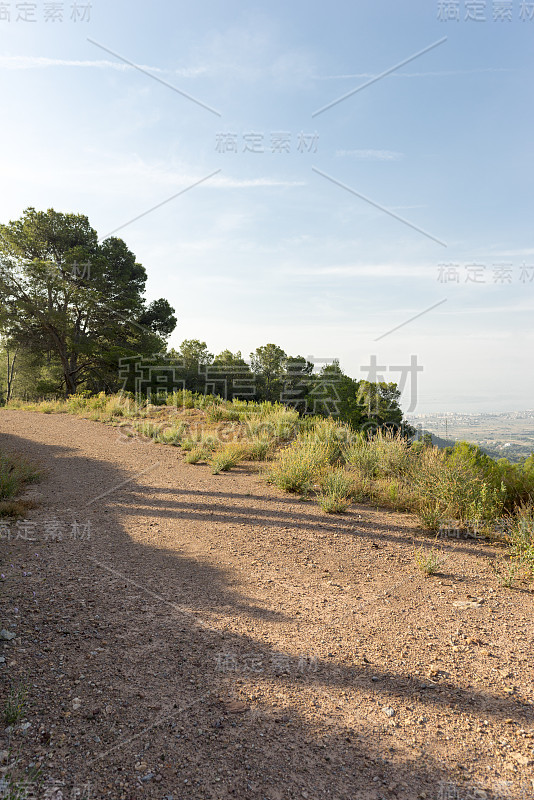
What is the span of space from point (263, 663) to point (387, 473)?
207 inches

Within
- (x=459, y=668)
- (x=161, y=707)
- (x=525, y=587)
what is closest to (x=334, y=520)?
(x=525, y=587)

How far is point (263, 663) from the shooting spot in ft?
9.95

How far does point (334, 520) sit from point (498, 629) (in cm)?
290

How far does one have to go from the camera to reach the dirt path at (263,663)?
218 centimetres

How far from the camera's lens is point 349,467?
8.16 m

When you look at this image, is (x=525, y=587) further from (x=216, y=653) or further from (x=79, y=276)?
(x=79, y=276)

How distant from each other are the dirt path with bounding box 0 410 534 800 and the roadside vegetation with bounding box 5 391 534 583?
1.74 feet

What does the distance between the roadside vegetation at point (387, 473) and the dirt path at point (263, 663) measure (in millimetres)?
531

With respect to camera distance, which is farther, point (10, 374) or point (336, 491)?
point (10, 374)

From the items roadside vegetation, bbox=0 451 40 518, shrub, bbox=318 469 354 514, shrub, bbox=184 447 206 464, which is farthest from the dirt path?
shrub, bbox=184 447 206 464

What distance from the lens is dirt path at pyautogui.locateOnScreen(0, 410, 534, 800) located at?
218 cm

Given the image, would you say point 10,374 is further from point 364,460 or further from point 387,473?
point 387,473

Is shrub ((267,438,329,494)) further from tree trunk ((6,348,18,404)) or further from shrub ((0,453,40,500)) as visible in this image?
tree trunk ((6,348,18,404))

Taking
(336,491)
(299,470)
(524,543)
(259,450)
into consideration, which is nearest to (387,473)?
(336,491)
